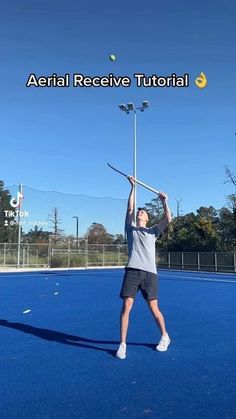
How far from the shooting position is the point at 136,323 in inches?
310

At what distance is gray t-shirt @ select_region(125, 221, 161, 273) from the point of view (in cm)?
561

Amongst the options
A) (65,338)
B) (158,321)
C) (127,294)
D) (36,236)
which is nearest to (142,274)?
(127,294)

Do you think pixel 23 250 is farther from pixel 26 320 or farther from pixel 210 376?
pixel 210 376

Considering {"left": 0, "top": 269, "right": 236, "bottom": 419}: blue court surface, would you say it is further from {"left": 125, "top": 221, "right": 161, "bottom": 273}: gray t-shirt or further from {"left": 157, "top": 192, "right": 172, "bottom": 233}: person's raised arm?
{"left": 157, "top": 192, "right": 172, "bottom": 233}: person's raised arm

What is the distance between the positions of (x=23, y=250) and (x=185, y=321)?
29295 mm

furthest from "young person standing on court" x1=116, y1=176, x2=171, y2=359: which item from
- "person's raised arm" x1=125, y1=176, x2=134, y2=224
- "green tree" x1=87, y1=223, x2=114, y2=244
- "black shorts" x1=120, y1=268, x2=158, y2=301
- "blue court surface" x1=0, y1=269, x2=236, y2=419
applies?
"green tree" x1=87, y1=223, x2=114, y2=244

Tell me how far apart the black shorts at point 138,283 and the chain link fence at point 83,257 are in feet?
95.5

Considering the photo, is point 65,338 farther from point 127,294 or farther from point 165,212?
point 165,212

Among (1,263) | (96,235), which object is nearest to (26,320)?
(1,263)

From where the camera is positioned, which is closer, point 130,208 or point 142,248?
point 142,248

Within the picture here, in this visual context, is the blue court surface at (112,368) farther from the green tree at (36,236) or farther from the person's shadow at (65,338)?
the green tree at (36,236)

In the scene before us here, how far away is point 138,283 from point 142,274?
116 millimetres

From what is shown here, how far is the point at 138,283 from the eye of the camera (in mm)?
5574

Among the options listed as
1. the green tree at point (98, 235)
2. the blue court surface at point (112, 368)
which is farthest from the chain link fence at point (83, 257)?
the blue court surface at point (112, 368)
